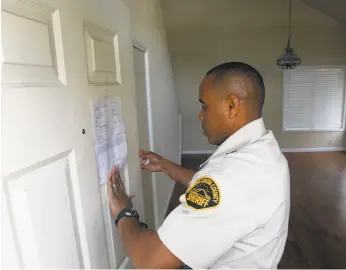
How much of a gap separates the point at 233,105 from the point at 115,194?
0.53 m

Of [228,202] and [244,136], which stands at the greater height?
[244,136]

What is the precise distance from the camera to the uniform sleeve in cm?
72

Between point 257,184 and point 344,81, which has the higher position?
point 344,81

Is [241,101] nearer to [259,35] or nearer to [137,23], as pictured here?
[137,23]

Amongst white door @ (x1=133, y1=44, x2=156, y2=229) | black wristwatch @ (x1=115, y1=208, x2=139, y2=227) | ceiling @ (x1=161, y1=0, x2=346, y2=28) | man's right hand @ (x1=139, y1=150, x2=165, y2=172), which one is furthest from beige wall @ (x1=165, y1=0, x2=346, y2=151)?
black wristwatch @ (x1=115, y1=208, x2=139, y2=227)

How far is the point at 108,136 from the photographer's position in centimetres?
Answer: 96

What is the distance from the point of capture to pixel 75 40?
2.44 feet

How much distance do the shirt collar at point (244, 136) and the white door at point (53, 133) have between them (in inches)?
17.2

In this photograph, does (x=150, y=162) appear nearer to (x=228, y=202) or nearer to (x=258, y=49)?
(x=228, y=202)

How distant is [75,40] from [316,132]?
6033 mm

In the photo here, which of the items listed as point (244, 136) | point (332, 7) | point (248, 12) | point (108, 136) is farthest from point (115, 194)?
point (332, 7)

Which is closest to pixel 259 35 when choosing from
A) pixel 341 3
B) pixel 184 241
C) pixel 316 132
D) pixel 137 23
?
pixel 341 3

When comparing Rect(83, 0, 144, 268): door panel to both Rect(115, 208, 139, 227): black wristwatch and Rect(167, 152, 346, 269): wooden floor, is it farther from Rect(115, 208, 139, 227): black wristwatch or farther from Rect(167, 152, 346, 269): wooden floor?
Rect(167, 152, 346, 269): wooden floor

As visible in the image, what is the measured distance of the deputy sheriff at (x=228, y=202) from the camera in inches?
28.6
